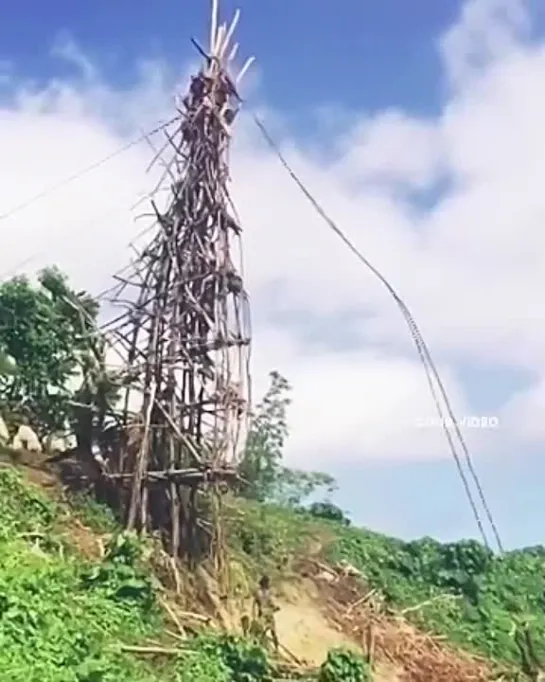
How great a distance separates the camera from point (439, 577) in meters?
18.9

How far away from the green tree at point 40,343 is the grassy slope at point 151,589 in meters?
2.51

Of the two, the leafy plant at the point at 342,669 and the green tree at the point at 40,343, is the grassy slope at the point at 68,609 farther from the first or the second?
the green tree at the point at 40,343

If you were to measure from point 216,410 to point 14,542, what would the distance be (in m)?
3.16

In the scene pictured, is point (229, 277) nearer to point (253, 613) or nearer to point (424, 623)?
point (253, 613)

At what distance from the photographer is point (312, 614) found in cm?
1520

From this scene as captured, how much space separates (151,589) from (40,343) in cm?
490

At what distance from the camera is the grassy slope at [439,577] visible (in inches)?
664

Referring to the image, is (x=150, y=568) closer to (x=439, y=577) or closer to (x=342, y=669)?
(x=342, y=669)

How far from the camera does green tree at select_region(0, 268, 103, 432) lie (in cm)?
1555

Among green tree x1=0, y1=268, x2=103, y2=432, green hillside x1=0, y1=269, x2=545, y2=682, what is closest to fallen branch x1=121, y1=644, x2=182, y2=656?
green hillside x1=0, y1=269, x2=545, y2=682

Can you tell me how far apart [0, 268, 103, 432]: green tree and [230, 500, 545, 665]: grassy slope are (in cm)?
301

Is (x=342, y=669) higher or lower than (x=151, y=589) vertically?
lower

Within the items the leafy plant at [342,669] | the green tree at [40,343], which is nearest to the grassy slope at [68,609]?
the leafy plant at [342,669]

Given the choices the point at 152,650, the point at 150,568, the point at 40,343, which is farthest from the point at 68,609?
the point at 40,343
